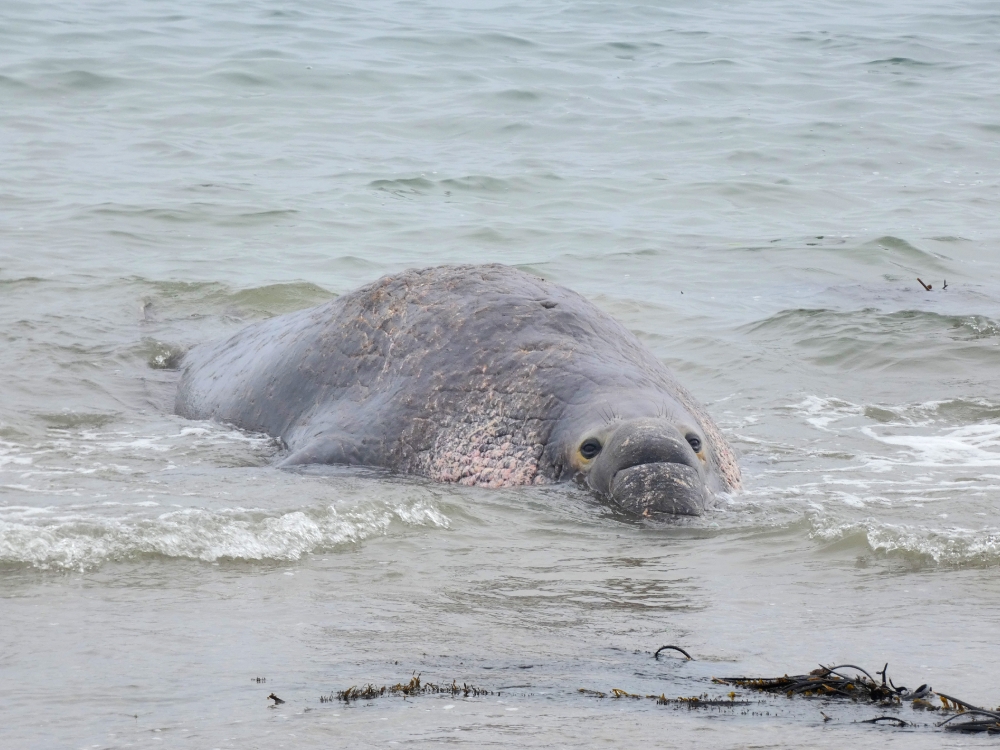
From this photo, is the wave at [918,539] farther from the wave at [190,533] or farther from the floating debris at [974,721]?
the floating debris at [974,721]

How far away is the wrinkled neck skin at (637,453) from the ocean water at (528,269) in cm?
13

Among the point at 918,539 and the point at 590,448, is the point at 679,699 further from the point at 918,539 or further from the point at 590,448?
the point at 590,448

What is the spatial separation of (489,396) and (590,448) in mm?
637

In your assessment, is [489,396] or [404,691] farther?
[489,396]

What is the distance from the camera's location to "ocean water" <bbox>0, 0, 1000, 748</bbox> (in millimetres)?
4008

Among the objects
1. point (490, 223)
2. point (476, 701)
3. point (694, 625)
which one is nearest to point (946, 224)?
point (490, 223)

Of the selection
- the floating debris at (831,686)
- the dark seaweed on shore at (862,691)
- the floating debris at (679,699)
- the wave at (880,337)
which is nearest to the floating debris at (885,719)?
the dark seaweed on shore at (862,691)

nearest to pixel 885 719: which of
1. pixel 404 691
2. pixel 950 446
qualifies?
pixel 404 691

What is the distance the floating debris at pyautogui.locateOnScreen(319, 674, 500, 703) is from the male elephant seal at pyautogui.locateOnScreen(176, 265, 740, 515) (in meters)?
2.40

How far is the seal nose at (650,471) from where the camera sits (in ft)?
A: 19.9

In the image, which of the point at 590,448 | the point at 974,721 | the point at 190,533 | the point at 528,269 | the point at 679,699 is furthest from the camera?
the point at 528,269

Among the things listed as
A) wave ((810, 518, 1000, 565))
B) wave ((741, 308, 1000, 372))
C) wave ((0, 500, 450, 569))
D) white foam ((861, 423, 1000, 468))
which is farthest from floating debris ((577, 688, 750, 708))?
wave ((741, 308, 1000, 372))

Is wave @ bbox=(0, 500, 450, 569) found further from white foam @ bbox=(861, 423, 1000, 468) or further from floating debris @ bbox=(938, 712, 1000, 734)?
white foam @ bbox=(861, 423, 1000, 468)

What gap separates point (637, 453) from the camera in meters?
6.14
